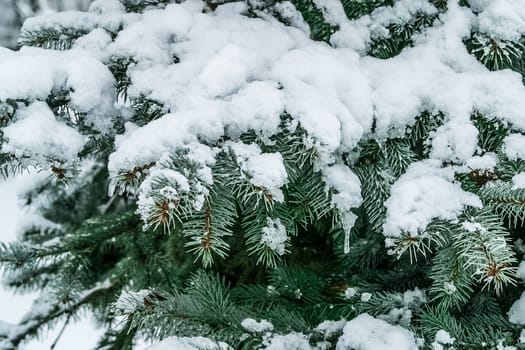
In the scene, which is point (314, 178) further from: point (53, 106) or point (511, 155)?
point (53, 106)

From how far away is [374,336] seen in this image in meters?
1.24

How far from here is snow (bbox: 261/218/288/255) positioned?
1.19m

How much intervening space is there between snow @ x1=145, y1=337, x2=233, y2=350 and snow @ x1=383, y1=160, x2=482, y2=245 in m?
0.46

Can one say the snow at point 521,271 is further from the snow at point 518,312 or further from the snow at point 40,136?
the snow at point 40,136

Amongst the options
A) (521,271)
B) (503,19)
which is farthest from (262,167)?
(521,271)

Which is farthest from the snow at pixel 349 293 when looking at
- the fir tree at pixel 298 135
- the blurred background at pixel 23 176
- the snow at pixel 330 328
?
the blurred background at pixel 23 176

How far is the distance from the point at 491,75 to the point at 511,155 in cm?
24

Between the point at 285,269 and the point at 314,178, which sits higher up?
the point at 314,178

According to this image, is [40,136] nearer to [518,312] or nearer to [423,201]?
[423,201]

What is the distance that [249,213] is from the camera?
4.28 ft

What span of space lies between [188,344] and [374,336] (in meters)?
0.44

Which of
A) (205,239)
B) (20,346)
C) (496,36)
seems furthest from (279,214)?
(20,346)

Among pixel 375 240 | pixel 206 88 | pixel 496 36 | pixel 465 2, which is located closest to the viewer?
pixel 206 88

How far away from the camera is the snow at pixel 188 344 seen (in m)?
1.14
